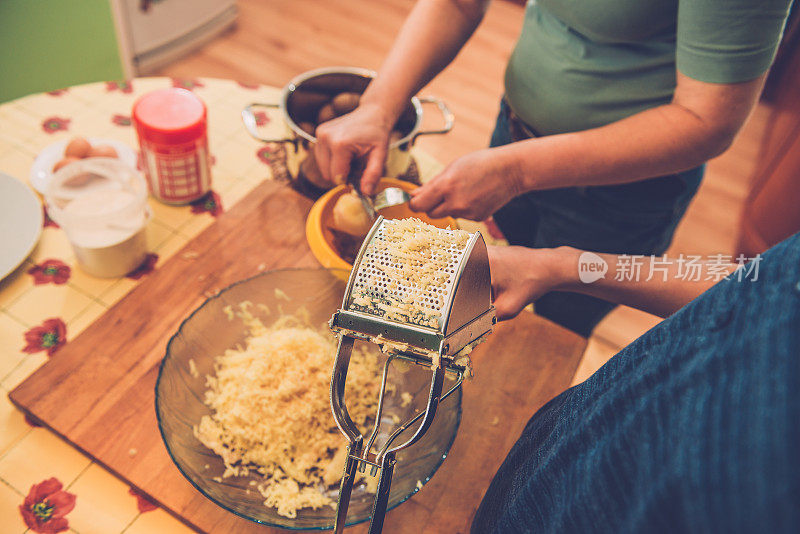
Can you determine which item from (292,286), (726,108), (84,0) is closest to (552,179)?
(726,108)

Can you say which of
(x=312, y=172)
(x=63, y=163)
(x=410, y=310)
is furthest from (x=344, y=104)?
(x=410, y=310)

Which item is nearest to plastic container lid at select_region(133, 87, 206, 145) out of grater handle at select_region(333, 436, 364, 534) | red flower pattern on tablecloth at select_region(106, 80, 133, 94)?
red flower pattern on tablecloth at select_region(106, 80, 133, 94)

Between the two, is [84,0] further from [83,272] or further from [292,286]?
[292,286]

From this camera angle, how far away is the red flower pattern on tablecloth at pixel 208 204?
50.3 inches

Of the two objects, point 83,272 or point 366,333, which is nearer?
point 366,333

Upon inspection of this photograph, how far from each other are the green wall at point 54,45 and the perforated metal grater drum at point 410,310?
201 cm

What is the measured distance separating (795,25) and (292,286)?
11.3 ft

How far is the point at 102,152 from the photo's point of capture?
124cm

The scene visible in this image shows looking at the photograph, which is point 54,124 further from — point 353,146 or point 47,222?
point 353,146

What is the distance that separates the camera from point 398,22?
3.67m

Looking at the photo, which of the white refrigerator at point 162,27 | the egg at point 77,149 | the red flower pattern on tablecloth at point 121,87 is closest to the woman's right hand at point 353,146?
A: the egg at point 77,149

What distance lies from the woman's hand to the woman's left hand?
0.17 metres

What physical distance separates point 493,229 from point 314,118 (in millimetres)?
529

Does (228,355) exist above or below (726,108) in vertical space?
below
